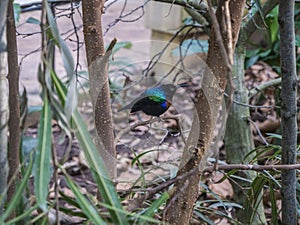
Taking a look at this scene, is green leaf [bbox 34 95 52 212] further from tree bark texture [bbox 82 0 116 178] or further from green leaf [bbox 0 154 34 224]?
tree bark texture [bbox 82 0 116 178]

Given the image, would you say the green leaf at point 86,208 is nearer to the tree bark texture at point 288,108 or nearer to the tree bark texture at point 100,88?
the tree bark texture at point 100,88

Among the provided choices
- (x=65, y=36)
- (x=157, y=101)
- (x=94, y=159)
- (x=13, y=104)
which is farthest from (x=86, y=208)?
(x=65, y=36)

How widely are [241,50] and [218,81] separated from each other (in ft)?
2.39

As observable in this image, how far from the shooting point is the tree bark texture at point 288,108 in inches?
32.7

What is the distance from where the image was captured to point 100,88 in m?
0.80

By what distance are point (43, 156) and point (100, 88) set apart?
1.00 feet

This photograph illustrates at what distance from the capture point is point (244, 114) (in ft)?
4.49

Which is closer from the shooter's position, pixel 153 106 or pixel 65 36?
pixel 153 106

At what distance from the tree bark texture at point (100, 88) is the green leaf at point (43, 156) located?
28cm

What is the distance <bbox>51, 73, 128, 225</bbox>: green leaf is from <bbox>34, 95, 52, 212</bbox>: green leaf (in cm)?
3

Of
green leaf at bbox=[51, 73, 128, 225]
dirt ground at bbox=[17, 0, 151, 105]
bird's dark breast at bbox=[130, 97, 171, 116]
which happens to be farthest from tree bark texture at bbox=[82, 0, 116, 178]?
dirt ground at bbox=[17, 0, 151, 105]

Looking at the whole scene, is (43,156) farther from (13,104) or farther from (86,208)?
(13,104)

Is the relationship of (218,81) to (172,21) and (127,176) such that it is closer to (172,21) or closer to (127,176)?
(127,176)

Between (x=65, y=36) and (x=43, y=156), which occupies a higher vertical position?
(x=65, y=36)
